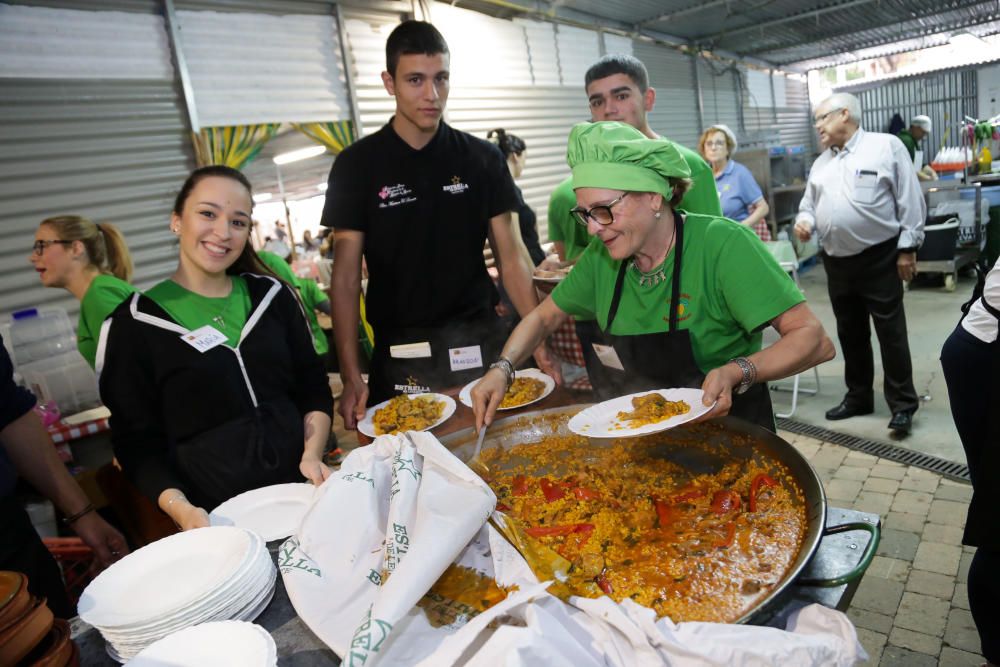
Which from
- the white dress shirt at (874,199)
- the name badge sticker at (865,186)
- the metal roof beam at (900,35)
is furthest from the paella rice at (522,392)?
the metal roof beam at (900,35)

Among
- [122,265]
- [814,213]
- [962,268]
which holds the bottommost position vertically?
[962,268]

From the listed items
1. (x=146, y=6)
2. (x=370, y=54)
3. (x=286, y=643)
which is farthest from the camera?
(x=370, y=54)

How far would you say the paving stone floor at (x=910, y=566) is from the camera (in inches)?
98.1

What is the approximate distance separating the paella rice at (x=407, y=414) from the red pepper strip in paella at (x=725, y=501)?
3.59 feet

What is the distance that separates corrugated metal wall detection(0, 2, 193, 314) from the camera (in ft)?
13.9

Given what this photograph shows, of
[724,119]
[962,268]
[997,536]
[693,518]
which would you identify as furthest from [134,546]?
[724,119]

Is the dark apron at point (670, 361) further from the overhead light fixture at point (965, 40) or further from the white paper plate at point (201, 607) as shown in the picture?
the overhead light fixture at point (965, 40)

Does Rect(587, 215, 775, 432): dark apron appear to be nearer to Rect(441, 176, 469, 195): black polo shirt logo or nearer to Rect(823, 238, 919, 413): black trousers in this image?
Rect(441, 176, 469, 195): black polo shirt logo

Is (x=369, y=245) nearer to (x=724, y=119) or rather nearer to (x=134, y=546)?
(x=134, y=546)

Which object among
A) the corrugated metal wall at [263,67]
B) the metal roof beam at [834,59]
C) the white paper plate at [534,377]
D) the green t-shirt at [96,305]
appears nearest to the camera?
the white paper plate at [534,377]

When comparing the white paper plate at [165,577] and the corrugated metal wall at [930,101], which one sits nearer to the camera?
the white paper plate at [165,577]

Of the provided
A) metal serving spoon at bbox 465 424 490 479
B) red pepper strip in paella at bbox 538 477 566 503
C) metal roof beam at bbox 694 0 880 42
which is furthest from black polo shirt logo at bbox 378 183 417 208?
metal roof beam at bbox 694 0 880 42

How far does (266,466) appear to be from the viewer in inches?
86.6

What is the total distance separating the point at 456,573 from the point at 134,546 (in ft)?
8.77
